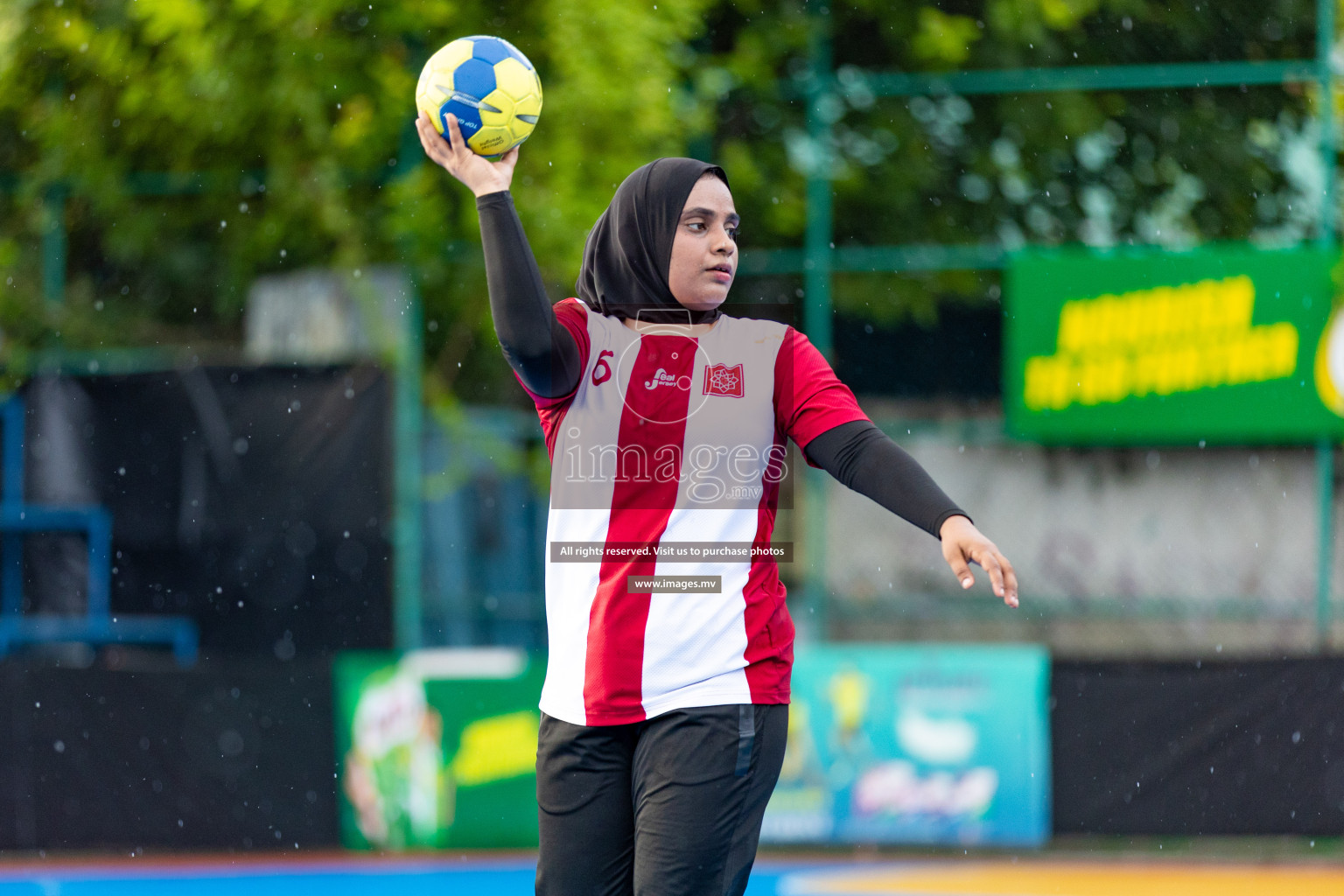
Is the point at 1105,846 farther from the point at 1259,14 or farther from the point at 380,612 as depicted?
the point at 1259,14

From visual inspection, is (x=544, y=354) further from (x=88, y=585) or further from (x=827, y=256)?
(x=88, y=585)

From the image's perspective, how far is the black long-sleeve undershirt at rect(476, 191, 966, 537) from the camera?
260 cm

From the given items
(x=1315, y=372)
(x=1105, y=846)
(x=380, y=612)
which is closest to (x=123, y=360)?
(x=380, y=612)

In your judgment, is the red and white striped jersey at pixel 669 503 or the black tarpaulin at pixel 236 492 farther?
the black tarpaulin at pixel 236 492

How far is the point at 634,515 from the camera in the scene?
9.26 feet

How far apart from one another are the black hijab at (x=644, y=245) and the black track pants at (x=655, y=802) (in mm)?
761

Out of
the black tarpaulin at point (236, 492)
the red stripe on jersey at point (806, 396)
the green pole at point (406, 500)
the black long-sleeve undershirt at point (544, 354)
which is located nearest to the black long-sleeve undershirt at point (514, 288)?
the black long-sleeve undershirt at point (544, 354)

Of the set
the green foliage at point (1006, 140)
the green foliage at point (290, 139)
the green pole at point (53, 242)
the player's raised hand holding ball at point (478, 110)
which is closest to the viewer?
the player's raised hand holding ball at point (478, 110)

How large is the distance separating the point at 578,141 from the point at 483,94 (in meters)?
6.24

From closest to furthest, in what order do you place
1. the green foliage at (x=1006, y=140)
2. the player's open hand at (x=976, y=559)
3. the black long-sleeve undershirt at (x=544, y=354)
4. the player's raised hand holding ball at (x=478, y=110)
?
the player's open hand at (x=976, y=559)
the black long-sleeve undershirt at (x=544, y=354)
the player's raised hand holding ball at (x=478, y=110)
the green foliage at (x=1006, y=140)

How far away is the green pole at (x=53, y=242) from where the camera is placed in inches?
378

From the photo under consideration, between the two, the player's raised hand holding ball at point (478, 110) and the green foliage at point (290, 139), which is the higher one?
the green foliage at point (290, 139)

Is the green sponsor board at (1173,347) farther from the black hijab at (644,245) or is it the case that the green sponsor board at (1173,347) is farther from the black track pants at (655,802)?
the black track pants at (655,802)

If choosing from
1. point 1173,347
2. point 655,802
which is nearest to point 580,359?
point 655,802
